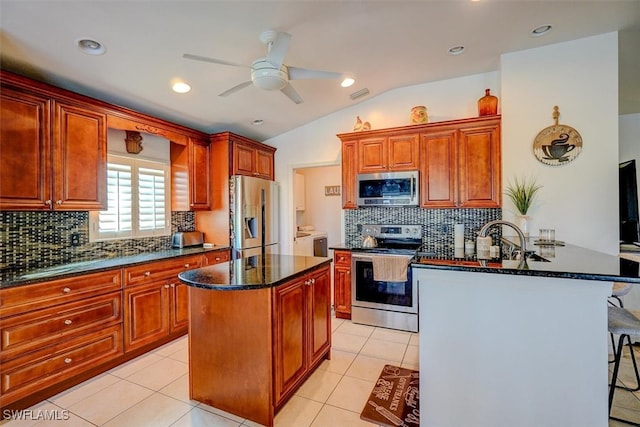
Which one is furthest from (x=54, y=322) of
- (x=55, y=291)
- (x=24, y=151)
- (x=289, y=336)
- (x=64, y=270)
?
(x=289, y=336)

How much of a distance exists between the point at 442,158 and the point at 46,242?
4042 millimetres

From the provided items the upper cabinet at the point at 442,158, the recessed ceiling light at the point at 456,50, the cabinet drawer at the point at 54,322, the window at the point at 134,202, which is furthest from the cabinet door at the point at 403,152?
the cabinet drawer at the point at 54,322

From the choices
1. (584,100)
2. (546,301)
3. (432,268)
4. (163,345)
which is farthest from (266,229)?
(584,100)

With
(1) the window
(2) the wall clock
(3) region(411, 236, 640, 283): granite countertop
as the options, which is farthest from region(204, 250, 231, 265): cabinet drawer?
(2) the wall clock

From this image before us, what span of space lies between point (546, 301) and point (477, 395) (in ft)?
2.09

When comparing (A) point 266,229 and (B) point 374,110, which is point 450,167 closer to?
(B) point 374,110

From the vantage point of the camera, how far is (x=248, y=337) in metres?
1.90

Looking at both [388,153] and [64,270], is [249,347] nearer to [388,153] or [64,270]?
[64,270]

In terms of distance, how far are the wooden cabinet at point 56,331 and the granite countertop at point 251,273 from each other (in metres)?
0.96

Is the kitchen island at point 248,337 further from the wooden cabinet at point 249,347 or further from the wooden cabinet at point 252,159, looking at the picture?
the wooden cabinet at point 252,159

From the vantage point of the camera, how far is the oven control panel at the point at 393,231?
3.79 metres

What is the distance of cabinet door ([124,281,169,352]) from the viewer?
106 inches

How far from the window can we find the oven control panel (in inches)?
101

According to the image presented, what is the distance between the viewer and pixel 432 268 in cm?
169
